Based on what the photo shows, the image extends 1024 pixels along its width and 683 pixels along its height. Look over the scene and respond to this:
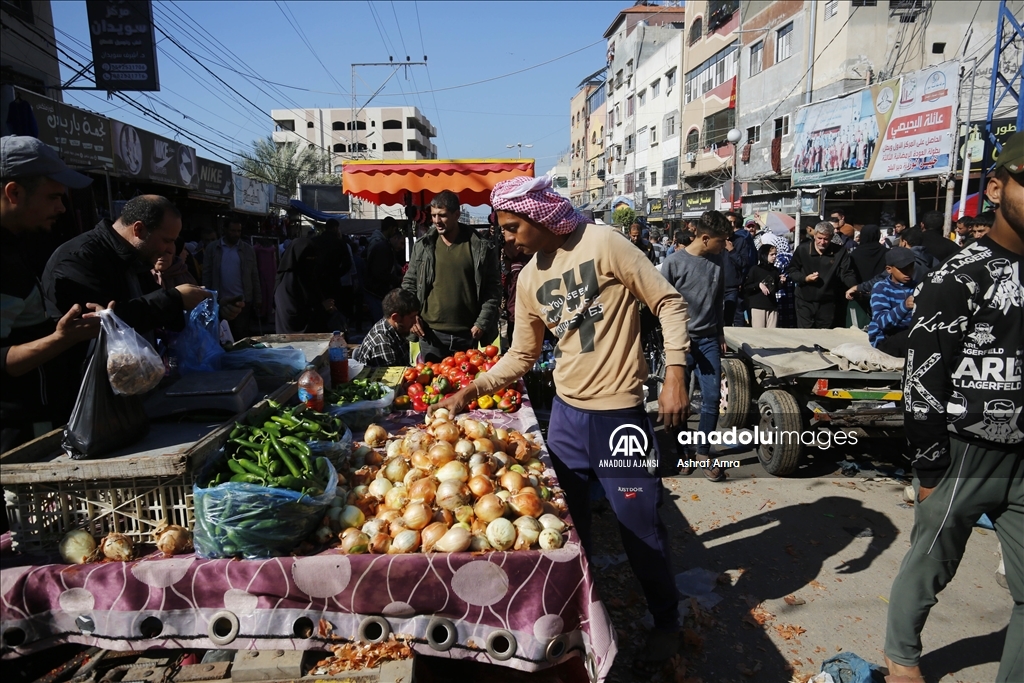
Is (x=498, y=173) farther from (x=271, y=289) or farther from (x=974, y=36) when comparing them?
(x=974, y=36)

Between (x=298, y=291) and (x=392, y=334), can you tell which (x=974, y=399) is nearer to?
(x=392, y=334)

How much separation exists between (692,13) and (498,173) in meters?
33.6

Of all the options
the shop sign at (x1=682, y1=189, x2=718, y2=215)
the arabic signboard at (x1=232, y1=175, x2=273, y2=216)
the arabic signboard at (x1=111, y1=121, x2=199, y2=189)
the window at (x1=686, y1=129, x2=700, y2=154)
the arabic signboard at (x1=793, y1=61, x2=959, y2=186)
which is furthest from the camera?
the window at (x1=686, y1=129, x2=700, y2=154)

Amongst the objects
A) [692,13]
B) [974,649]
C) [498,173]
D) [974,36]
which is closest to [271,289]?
[498,173]

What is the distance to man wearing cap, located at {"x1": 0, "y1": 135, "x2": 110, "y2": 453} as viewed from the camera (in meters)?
2.27

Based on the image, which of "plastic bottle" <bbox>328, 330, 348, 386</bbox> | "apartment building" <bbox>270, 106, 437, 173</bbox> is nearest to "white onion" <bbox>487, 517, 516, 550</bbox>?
"plastic bottle" <bbox>328, 330, 348, 386</bbox>

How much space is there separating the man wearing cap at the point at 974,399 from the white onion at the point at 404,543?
2041 millimetres

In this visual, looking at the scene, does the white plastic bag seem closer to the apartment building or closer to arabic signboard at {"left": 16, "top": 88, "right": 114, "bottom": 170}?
arabic signboard at {"left": 16, "top": 88, "right": 114, "bottom": 170}

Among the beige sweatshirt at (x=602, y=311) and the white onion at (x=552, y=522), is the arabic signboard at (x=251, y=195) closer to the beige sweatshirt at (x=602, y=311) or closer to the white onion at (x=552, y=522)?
the beige sweatshirt at (x=602, y=311)

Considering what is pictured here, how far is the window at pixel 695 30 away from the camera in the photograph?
35000mm

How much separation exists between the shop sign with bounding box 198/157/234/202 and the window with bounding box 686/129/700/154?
27.0 meters

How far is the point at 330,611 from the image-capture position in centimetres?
215

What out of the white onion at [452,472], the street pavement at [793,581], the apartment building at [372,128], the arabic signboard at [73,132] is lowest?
the street pavement at [793,581]

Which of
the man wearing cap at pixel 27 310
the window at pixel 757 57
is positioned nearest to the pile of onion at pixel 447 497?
the man wearing cap at pixel 27 310
